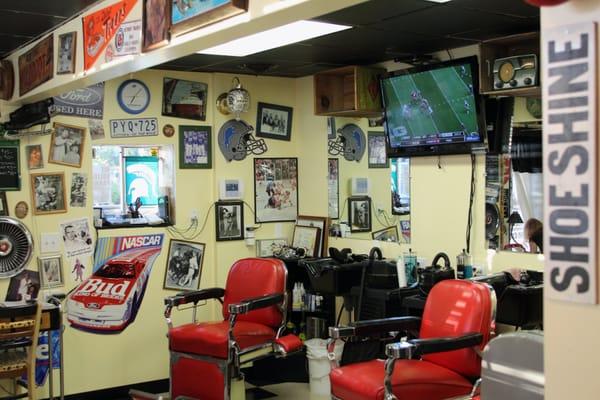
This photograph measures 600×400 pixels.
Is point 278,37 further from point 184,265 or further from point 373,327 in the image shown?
point 184,265

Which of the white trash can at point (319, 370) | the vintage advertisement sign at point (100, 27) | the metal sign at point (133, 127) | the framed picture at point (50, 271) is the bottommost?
the white trash can at point (319, 370)

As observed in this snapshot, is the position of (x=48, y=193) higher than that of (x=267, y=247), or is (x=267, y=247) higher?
(x=48, y=193)

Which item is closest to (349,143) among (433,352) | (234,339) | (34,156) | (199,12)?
(234,339)

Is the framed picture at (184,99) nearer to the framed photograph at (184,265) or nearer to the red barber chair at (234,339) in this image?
the framed photograph at (184,265)

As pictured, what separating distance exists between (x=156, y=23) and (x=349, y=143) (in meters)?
2.82

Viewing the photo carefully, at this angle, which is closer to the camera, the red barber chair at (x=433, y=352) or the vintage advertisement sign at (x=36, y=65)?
the red barber chair at (x=433, y=352)

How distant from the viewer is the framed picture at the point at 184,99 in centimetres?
565

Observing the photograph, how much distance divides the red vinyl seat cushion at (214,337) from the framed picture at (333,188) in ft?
5.20

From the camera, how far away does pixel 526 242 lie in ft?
14.4

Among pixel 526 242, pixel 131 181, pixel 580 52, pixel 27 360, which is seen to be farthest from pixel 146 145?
pixel 580 52

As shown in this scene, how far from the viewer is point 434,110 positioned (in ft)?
15.4

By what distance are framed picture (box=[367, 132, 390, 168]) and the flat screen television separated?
0.88 ft

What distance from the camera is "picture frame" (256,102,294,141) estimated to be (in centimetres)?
607

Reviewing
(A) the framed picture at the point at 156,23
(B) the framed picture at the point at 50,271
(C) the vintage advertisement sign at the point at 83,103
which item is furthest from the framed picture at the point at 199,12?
(B) the framed picture at the point at 50,271
